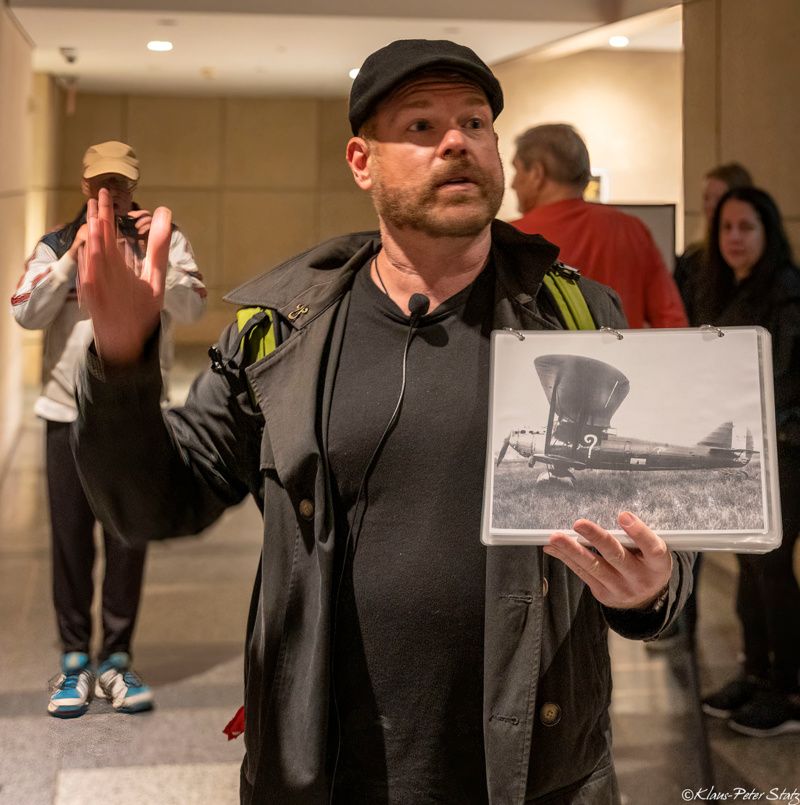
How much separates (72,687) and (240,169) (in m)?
→ 1.15

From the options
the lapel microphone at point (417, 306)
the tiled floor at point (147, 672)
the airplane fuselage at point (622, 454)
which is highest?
the lapel microphone at point (417, 306)

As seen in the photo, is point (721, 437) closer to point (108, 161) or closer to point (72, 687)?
point (108, 161)

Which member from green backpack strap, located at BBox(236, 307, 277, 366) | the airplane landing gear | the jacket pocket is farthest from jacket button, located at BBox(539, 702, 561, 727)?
green backpack strap, located at BBox(236, 307, 277, 366)

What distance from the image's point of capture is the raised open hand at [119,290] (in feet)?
4.27

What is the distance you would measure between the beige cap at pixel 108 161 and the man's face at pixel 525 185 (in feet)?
2.73

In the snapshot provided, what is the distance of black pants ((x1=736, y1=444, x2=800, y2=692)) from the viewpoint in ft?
9.09

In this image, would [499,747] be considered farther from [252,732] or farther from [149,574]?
[149,574]

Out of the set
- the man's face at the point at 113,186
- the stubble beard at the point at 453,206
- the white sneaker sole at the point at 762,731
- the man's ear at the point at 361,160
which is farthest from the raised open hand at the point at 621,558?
the white sneaker sole at the point at 762,731

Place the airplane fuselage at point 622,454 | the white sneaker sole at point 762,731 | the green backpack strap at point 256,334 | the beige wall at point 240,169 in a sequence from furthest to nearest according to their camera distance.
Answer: the white sneaker sole at point 762,731
the beige wall at point 240,169
the green backpack strap at point 256,334
the airplane fuselage at point 622,454

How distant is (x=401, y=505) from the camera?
1523mm

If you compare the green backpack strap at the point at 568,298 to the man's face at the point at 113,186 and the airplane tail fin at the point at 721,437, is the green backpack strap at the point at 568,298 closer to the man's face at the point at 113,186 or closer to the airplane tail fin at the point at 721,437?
the airplane tail fin at the point at 721,437

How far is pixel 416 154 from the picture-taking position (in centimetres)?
159

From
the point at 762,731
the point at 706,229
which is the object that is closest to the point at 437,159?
the point at 706,229

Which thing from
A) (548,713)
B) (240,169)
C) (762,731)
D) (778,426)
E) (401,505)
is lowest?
(762,731)
